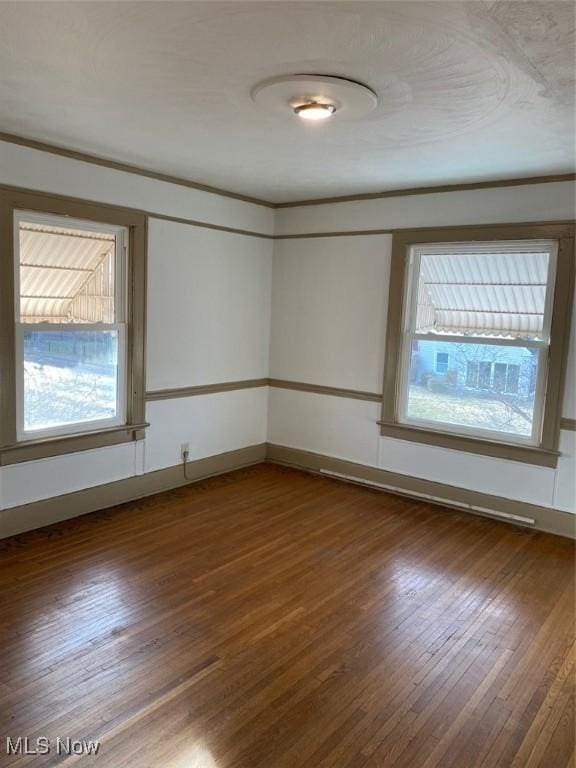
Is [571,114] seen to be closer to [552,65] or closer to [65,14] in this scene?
[552,65]

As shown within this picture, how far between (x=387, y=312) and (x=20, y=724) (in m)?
3.92

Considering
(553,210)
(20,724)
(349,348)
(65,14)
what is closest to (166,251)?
(349,348)

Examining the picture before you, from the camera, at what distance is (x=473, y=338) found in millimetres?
4547

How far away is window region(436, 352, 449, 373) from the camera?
4742 millimetres

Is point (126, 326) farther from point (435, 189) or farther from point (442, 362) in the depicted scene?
point (435, 189)

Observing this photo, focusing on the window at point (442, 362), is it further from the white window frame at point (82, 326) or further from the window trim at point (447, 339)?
the white window frame at point (82, 326)

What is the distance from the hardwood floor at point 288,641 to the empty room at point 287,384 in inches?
0.7

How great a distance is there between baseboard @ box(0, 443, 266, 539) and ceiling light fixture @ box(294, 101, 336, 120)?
3061 millimetres

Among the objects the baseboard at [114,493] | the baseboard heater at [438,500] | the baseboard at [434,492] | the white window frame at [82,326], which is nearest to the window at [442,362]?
the baseboard at [434,492]

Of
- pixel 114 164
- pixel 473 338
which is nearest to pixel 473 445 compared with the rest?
pixel 473 338

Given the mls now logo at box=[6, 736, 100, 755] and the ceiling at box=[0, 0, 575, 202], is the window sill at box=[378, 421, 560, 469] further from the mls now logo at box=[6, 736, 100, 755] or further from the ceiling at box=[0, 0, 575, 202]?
the mls now logo at box=[6, 736, 100, 755]

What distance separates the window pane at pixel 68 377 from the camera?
3.93 m

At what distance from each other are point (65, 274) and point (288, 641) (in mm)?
2895

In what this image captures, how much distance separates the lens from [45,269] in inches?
154
